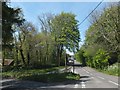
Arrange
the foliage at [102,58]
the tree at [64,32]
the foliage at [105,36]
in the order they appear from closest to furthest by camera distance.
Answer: the foliage at [105,36] → the foliage at [102,58] → the tree at [64,32]

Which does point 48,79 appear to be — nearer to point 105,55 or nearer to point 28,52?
point 105,55

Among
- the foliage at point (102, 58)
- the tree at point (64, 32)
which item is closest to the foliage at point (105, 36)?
the foliage at point (102, 58)

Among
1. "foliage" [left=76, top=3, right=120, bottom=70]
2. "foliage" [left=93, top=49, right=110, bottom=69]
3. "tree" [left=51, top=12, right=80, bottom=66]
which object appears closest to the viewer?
"foliage" [left=76, top=3, right=120, bottom=70]

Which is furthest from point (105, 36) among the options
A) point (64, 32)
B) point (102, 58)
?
point (64, 32)

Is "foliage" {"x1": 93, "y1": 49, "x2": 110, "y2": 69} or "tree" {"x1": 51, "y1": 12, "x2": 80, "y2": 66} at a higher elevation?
"tree" {"x1": 51, "y1": 12, "x2": 80, "y2": 66}

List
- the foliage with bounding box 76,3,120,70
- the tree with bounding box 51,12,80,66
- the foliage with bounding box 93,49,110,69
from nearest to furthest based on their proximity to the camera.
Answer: the foliage with bounding box 76,3,120,70 → the foliage with bounding box 93,49,110,69 → the tree with bounding box 51,12,80,66

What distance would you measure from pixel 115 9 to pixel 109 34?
5752mm

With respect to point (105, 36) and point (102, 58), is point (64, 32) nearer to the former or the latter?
point (102, 58)

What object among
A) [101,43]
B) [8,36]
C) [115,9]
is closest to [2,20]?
[8,36]

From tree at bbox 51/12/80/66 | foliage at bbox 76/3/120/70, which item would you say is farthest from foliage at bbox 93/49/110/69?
tree at bbox 51/12/80/66

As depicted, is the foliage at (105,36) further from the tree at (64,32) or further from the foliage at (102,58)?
the tree at (64,32)

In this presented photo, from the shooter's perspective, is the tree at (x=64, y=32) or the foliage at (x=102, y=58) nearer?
the foliage at (x=102, y=58)

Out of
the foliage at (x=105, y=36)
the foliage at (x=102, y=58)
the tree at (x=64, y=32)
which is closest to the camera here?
the foliage at (x=105, y=36)

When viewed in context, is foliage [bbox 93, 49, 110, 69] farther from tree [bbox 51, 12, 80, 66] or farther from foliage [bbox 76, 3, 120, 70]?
tree [bbox 51, 12, 80, 66]
